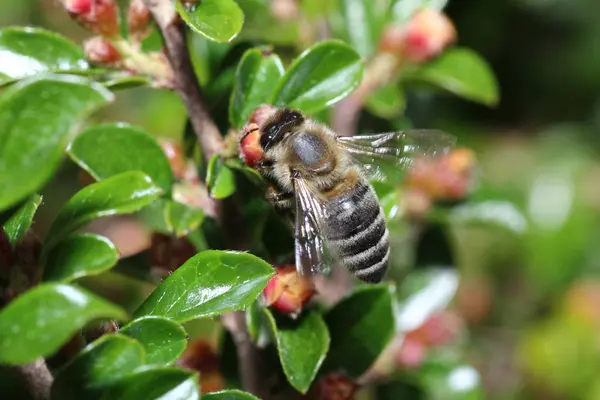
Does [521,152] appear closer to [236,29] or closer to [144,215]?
[144,215]

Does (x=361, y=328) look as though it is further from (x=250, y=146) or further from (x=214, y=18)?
(x=214, y=18)

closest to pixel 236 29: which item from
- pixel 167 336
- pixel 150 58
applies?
pixel 150 58

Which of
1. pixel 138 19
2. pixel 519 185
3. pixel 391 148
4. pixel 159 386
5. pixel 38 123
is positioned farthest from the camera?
pixel 519 185

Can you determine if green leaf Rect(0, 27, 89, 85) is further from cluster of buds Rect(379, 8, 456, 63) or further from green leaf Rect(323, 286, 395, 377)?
cluster of buds Rect(379, 8, 456, 63)

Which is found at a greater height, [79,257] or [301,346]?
[79,257]

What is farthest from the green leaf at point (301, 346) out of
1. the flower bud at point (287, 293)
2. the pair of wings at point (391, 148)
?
the pair of wings at point (391, 148)

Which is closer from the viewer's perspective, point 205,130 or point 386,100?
point 205,130

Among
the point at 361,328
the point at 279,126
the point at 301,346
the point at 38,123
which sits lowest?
the point at 361,328

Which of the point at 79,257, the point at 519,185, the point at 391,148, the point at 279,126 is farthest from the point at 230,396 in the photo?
the point at 519,185
